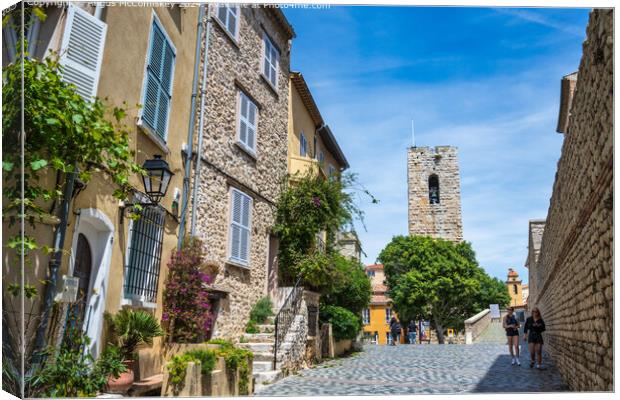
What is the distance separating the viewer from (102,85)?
646 cm

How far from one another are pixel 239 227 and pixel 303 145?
548 centimetres

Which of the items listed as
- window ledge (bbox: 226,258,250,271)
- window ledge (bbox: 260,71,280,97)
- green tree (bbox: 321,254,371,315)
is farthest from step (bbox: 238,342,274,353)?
window ledge (bbox: 260,71,280,97)

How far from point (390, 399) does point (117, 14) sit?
18.4ft

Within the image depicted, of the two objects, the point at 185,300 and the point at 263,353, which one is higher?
the point at 185,300

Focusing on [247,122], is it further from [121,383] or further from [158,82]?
[121,383]

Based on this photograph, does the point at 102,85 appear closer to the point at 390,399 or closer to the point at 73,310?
the point at 73,310

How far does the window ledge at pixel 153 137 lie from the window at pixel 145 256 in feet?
3.05

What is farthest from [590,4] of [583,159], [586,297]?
[586,297]

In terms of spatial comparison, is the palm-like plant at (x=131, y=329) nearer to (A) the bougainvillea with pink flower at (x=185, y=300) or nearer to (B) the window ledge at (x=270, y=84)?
(A) the bougainvillea with pink flower at (x=185, y=300)

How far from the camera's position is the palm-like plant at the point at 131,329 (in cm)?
644

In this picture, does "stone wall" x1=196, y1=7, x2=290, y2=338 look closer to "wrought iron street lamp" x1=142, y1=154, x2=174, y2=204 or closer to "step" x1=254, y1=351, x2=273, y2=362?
"step" x1=254, y1=351, x2=273, y2=362

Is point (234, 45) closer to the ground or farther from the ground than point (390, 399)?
farther from the ground

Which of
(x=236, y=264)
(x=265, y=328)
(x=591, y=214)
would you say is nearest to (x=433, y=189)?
(x=265, y=328)

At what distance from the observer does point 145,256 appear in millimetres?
7594
